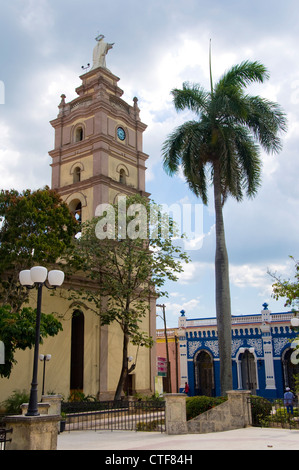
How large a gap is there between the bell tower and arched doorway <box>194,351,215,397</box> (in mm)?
12394

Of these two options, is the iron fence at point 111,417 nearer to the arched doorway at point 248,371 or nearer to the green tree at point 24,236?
the green tree at point 24,236

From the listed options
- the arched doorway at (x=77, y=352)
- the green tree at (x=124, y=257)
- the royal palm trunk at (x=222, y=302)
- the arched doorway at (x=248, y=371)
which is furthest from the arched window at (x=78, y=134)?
the arched doorway at (x=248, y=371)

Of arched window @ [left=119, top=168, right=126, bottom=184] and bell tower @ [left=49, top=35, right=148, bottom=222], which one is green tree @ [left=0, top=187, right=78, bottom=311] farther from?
arched window @ [left=119, top=168, right=126, bottom=184]

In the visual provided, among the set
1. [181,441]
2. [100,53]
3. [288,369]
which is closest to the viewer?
[181,441]

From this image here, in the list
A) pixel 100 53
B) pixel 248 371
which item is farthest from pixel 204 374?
pixel 100 53

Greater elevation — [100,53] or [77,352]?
[100,53]

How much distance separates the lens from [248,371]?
31.3 m

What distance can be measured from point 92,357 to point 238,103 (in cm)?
1510

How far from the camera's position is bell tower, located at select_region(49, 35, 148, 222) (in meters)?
28.7

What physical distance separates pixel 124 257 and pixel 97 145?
28.1 feet

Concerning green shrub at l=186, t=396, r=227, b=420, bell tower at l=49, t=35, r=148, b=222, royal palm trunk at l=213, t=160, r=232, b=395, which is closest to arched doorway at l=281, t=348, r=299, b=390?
royal palm trunk at l=213, t=160, r=232, b=395

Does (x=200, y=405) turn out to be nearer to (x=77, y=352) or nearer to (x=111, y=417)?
(x=111, y=417)

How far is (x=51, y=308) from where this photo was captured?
76.4 feet

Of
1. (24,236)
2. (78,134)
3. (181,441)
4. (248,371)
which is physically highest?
(78,134)
